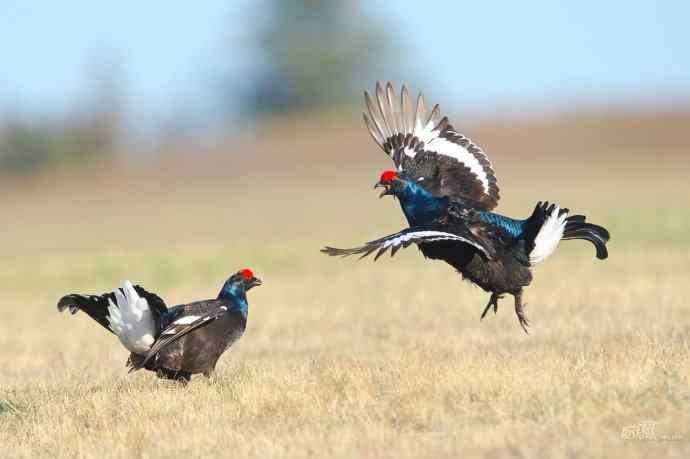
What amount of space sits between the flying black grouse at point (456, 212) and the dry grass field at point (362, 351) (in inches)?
31.0

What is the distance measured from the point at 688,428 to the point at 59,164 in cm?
5644

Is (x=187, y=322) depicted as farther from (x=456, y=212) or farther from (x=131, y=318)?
(x=456, y=212)

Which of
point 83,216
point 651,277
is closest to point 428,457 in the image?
point 651,277

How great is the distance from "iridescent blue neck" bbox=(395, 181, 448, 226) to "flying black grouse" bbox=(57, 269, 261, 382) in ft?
6.20

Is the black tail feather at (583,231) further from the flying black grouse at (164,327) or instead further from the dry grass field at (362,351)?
the flying black grouse at (164,327)

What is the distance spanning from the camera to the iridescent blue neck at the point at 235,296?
31.0ft

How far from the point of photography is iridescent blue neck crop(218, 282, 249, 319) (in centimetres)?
945

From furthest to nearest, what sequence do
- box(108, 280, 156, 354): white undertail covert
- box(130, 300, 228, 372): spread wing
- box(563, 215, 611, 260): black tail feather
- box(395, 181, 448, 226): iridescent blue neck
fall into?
box(395, 181, 448, 226): iridescent blue neck → box(563, 215, 611, 260): black tail feather → box(108, 280, 156, 354): white undertail covert → box(130, 300, 228, 372): spread wing

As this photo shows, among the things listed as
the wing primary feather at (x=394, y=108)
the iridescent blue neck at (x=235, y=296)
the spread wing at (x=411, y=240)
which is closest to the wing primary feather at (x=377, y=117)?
the wing primary feather at (x=394, y=108)

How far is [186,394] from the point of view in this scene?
8203 millimetres

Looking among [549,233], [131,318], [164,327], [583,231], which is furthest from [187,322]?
[583,231]

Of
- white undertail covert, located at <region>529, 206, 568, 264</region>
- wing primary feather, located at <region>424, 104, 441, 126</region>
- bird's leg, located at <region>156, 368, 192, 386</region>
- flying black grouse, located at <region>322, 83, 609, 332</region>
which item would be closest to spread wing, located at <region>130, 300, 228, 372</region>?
bird's leg, located at <region>156, 368, 192, 386</region>

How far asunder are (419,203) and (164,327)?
2.58 m

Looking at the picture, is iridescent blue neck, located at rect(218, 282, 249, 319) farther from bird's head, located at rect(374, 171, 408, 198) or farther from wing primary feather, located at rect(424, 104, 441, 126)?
wing primary feather, located at rect(424, 104, 441, 126)
